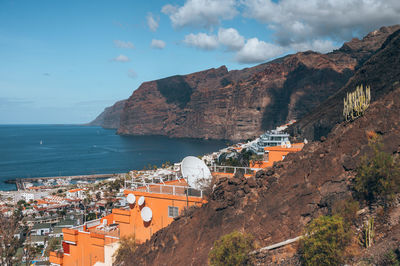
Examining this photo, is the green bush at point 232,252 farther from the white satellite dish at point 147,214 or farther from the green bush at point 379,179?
the white satellite dish at point 147,214

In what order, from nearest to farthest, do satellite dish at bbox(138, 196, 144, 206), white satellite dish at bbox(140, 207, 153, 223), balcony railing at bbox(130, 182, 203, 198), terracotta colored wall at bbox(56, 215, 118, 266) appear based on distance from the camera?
balcony railing at bbox(130, 182, 203, 198)
white satellite dish at bbox(140, 207, 153, 223)
satellite dish at bbox(138, 196, 144, 206)
terracotta colored wall at bbox(56, 215, 118, 266)

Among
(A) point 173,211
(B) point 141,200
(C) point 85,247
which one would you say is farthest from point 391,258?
(C) point 85,247

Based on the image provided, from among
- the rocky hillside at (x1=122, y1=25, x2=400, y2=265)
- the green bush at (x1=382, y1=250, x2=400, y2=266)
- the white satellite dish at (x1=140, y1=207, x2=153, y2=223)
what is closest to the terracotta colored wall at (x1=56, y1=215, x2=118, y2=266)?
the white satellite dish at (x1=140, y1=207, x2=153, y2=223)

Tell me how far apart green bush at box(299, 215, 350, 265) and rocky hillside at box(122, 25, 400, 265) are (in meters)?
1.07

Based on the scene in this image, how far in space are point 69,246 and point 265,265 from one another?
1229cm

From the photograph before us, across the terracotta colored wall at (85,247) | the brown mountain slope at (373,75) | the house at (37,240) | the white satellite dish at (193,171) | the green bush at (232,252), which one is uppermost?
the brown mountain slope at (373,75)

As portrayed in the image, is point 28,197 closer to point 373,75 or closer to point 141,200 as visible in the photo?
point 141,200

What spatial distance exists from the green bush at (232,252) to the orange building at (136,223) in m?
4.95

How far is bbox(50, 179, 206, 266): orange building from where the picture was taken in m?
16.1

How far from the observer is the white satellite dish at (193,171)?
1591cm

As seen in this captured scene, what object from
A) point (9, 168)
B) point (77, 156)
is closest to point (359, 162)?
point (9, 168)

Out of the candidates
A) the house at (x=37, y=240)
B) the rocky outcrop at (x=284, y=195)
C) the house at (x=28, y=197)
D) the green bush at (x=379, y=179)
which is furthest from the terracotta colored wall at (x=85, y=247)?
the house at (x=28, y=197)

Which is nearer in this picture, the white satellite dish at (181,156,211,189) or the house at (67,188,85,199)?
the white satellite dish at (181,156,211,189)

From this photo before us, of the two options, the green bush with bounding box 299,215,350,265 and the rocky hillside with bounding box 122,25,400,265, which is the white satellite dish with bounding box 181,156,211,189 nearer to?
the rocky hillside with bounding box 122,25,400,265
